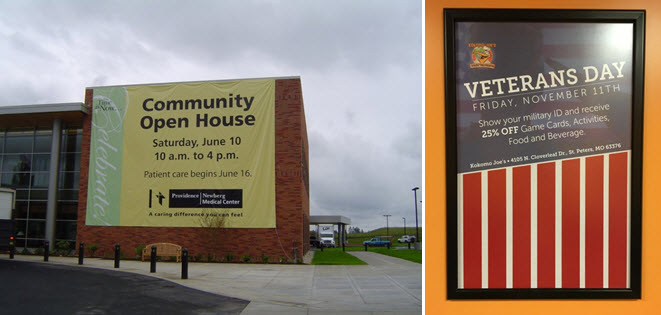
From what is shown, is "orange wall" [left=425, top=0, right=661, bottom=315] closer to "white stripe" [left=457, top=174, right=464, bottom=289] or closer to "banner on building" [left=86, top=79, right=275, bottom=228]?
"white stripe" [left=457, top=174, right=464, bottom=289]

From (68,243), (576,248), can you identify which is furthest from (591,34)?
(68,243)

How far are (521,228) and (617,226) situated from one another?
827 mm

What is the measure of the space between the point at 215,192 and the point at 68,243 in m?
8.82

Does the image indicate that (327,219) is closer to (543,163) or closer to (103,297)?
(103,297)

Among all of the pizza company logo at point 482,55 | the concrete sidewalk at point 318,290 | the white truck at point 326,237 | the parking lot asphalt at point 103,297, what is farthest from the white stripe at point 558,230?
the white truck at point 326,237

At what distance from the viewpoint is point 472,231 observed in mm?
4359

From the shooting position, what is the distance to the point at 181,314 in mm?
8930

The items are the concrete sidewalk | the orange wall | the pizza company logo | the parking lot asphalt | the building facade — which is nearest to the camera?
the orange wall

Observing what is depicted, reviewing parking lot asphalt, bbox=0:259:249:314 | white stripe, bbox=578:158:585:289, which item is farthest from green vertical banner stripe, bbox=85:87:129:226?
white stripe, bbox=578:158:585:289

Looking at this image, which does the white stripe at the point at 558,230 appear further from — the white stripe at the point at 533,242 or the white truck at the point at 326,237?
the white truck at the point at 326,237

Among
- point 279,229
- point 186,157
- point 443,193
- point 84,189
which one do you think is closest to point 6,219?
point 84,189

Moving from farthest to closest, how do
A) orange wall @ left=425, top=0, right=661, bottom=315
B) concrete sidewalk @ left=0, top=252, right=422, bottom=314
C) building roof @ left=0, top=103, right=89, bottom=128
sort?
building roof @ left=0, top=103, right=89, bottom=128 → concrete sidewalk @ left=0, top=252, right=422, bottom=314 → orange wall @ left=425, top=0, right=661, bottom=315

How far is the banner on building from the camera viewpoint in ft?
78.9

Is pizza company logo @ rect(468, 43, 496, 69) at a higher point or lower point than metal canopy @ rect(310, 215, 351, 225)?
higher
